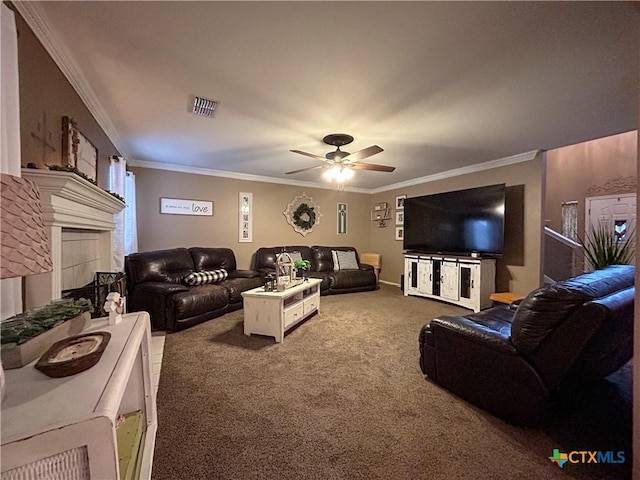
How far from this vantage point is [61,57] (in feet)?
6.16

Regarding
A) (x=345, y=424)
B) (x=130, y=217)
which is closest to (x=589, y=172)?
(x=345, y=424)

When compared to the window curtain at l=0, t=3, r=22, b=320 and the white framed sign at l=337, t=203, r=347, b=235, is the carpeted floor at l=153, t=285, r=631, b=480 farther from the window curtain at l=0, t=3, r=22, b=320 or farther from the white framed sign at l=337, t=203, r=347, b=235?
the white framed sign at l=337, t=203, r=347, b=235

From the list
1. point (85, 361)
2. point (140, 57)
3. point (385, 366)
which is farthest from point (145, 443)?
point (140, 57)

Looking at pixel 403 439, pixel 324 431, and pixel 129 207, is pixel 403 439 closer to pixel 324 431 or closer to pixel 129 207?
pixel 324 431

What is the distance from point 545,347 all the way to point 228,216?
5.05 m

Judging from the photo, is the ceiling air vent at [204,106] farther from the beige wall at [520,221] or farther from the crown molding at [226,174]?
the beige wall at [520,221]

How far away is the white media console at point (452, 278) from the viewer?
4154mm

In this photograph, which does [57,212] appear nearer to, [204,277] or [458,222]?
[204,277]

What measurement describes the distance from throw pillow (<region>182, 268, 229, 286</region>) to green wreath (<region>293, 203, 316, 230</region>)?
87.0 inches

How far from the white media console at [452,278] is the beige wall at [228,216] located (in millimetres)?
2060

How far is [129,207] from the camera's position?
4.11 m

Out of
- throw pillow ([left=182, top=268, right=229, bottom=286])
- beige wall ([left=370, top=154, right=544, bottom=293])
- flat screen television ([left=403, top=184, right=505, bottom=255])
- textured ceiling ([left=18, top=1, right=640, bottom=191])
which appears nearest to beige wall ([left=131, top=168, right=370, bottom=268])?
throw pillow ([left=182, top=268, right=229, bottom=286])

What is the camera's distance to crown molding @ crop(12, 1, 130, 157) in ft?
4.97

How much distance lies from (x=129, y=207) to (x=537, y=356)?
494cm
